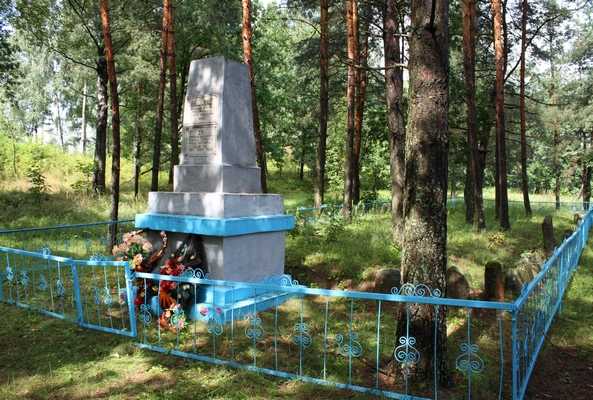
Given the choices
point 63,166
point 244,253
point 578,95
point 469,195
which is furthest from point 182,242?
point 578,95

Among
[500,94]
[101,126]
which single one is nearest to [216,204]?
[500,94]

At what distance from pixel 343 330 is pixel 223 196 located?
2581 mm

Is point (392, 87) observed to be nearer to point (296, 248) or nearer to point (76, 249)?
point (296, 248)

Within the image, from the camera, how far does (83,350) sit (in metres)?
5.26

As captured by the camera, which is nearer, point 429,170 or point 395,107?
point 429,170

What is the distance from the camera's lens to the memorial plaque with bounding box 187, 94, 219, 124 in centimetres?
739

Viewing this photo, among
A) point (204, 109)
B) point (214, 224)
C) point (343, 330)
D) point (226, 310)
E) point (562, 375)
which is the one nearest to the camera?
point (562, 375)

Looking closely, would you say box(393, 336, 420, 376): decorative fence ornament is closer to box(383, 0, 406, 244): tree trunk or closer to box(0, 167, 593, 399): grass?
box(0, 167, 593, 399): grass

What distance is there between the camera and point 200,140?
755 centimetres

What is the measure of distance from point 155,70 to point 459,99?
43.3 feet

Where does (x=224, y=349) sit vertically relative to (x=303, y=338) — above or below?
below

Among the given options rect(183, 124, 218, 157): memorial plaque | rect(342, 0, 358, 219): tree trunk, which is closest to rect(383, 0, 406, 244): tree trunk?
rect(342, 0, 358, 219): tree trunk

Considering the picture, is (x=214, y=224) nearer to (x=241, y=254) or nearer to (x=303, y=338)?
(x=241, y=254)

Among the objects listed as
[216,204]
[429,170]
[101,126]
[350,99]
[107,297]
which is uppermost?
[101,126]
